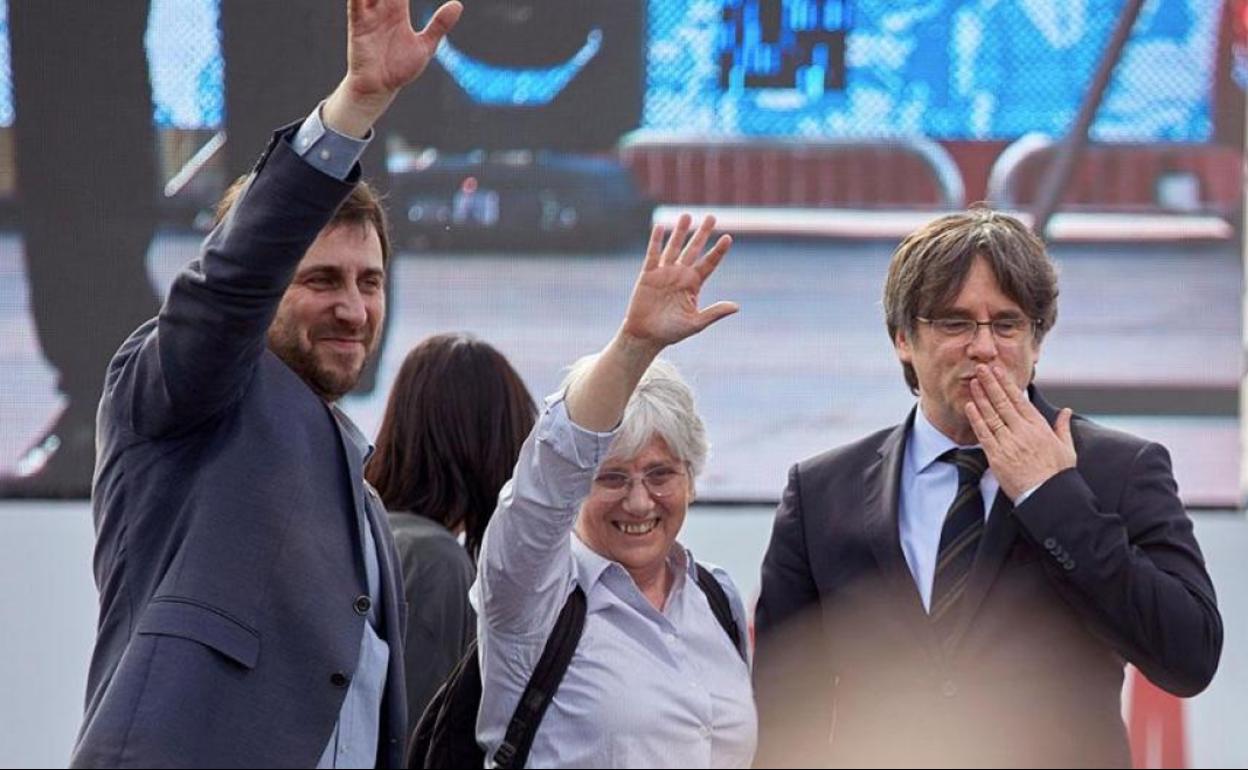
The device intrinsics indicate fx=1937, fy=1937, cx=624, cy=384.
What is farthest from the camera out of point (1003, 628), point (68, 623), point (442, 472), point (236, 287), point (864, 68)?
point (68, 623)

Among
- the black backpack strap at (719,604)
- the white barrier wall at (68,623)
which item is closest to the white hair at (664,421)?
the black backpack strap at (719,604)

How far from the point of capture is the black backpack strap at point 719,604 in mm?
2299

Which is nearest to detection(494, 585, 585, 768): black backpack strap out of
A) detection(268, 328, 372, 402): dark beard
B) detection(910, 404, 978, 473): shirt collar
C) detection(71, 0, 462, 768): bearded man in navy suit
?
detection(71, 0, 462, 768): bearded man in navy suit

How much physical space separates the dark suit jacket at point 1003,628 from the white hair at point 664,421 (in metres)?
0.17

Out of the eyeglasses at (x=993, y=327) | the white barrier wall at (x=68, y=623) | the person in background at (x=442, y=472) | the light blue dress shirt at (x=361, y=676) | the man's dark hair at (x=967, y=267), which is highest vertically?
the man's dark hair at (x=967, y=267)

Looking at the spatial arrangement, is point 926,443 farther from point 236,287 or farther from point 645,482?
point 236,287

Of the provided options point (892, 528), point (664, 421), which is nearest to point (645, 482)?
point (664, 421)

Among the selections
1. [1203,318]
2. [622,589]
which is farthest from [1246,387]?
[622,589]

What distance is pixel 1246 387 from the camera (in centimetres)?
393

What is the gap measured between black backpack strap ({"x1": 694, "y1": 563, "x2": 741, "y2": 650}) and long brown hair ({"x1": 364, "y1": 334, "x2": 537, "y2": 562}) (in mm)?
626

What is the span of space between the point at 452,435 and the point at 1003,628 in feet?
3.41

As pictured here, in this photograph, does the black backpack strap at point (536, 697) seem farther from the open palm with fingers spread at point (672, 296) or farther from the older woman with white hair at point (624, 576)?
the open palm with fingers spread at point (672, 296)

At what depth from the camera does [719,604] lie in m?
2.31

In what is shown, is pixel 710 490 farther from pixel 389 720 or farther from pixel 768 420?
pixel 389 720
